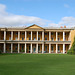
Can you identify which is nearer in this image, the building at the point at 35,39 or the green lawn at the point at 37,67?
the green lawn at the point at 37,67

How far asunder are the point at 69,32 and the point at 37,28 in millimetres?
15468

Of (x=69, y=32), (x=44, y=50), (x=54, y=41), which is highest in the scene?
(x=69, y=32)

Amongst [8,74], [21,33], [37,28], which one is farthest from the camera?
[21,33]

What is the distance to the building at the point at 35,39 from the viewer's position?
220 ft

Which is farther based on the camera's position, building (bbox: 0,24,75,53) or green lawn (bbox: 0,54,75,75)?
building (bbox: 0,24,75,53)

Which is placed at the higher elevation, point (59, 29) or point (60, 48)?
point (59, 29)

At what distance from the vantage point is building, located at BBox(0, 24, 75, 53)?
220 feet

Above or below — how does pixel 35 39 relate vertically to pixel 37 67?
above

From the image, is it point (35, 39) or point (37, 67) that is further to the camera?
point (35, 39)

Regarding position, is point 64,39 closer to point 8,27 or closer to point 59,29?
point 59,29

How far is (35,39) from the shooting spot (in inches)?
2790

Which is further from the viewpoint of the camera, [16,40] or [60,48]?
[60,48]

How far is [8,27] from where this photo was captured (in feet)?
222

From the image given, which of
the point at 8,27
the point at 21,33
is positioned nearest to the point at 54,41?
the point at 21,33
